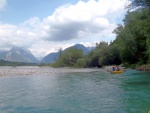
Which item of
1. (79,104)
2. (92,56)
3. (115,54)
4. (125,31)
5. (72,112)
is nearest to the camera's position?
(72,112)

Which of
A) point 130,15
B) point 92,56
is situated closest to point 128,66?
point 130,15

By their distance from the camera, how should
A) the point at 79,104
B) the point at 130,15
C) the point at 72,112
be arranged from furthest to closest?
the point at 130,15
the point at 79,104
the point at 72,112

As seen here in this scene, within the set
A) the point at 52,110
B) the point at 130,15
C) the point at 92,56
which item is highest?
the point at 130,15

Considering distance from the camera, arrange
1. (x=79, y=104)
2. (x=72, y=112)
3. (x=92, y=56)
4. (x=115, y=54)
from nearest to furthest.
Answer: (x=72, y=112), (x=79, y=104), (x=115, y=54), (x=92, y=56)

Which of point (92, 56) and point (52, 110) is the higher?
point (92, 56)

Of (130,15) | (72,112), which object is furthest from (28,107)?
(130,15)

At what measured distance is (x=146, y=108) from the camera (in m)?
12.9

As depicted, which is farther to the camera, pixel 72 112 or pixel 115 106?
pixel 115 106

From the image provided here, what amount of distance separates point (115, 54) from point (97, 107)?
77637 mm

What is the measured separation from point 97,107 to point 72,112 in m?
1.99

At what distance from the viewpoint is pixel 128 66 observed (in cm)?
7019

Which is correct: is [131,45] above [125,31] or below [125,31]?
below

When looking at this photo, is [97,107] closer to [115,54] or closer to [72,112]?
[72,112]

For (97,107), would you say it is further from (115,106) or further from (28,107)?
(28,107)
